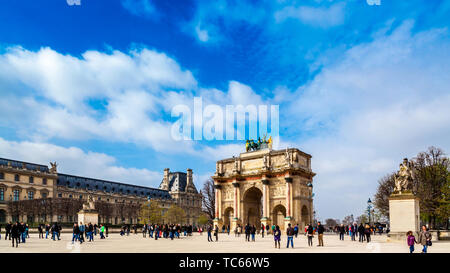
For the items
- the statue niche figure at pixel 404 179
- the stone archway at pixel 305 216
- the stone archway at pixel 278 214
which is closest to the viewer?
the statue niche figure at pixel 404 179

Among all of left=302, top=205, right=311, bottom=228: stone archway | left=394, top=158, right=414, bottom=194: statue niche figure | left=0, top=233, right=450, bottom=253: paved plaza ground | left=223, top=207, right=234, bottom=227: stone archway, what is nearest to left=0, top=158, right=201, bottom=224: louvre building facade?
left=223, top=207, right=234, bottom=227: stone archway

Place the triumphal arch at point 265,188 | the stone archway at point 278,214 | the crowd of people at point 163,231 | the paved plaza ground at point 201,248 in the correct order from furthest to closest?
1. the stone archway at point 278,214
2. the triumphal arch at point 265,188
3. the crowd of people at point 163,231
4. the paved plaza ground at point 201,248

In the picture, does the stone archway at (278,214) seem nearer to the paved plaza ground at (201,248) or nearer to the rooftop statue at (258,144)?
the rooftop statue at (258,144)

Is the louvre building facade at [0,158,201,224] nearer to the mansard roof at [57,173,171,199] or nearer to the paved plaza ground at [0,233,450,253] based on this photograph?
the mansard roof at [57,173,171,199]

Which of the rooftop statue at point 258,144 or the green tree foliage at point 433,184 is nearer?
the green tree foliage at point 433,184

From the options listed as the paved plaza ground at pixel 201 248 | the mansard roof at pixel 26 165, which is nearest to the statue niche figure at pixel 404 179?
the paved plaza ground at pixel 201 248

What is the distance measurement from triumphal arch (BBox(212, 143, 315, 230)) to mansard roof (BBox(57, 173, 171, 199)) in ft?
211

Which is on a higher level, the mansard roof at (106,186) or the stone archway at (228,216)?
the mansard roof at (106,186)

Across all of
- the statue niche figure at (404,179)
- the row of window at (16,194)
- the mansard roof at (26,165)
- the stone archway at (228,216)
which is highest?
the mansard roof at (26,165)

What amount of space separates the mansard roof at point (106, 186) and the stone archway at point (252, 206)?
67225mm

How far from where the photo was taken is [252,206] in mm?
65562

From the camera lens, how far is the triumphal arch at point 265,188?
57031mm

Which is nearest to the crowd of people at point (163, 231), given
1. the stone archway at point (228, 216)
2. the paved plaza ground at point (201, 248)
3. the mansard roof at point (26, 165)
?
the paved plaza ground at point (201, 248)

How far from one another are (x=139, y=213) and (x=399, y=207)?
8631 cm
